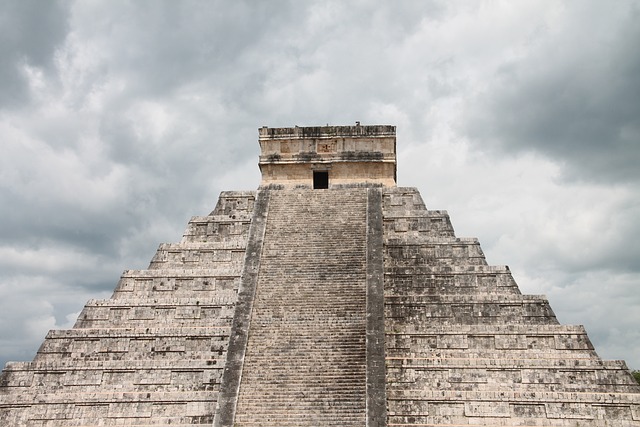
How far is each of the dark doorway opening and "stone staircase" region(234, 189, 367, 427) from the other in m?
1.55

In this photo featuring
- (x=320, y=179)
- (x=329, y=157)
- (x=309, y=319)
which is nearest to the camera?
(x=309, y=319)

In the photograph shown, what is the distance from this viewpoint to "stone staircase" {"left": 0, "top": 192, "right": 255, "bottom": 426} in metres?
11.9

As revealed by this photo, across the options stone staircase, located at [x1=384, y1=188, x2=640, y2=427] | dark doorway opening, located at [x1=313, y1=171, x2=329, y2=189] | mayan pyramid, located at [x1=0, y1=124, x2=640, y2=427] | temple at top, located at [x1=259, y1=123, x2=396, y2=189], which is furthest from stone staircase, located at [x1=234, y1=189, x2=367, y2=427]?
dark doorway opening, located at [x1=313, y1=171, x2=329, y2=189]

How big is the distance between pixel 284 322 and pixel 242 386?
5.42 feet

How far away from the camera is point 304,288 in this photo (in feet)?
44.0

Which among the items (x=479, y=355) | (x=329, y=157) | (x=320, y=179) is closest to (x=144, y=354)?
(x=479, y=355)

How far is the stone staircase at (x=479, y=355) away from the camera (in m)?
11.5

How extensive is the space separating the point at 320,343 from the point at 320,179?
6.59 meters

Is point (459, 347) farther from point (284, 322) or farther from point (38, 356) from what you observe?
point (38, 356)

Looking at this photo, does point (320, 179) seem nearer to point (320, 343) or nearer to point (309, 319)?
point (309, 319)

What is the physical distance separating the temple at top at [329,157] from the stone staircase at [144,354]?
12.1ft

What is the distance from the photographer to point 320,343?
40.2 feet

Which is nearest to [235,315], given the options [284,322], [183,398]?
[284,322]

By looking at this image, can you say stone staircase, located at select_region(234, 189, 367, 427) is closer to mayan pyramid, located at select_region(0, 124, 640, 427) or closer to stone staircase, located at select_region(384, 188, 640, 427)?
mayan pyramid, located at select_region(0, 124, 640, 427)
